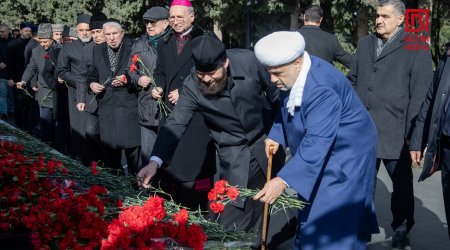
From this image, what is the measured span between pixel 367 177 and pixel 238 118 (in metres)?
1.14

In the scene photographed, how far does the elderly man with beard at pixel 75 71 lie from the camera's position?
8.20 m

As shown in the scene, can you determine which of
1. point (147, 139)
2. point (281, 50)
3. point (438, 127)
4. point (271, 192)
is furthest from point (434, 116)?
point (147, 139)

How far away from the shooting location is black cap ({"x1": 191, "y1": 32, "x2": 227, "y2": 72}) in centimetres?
417

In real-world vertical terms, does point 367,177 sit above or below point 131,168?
above

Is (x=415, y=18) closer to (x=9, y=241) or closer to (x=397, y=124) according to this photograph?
(x=397, y=124)

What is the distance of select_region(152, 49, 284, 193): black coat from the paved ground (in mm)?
1558

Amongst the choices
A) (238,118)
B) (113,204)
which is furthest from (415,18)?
(113,204)

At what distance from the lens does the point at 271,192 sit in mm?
3299

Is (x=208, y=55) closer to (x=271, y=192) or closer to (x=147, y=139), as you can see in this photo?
(x=271, y=192)

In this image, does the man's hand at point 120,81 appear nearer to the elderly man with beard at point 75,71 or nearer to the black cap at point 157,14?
the black cap at point 157,14

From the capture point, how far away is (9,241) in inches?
124

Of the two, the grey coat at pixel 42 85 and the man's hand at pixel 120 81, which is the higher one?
the man's hand at pixel 120 81

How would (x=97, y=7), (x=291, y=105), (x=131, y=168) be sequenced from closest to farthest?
(x=291, y=105), (x=131, y=168), (x=97, y=7)

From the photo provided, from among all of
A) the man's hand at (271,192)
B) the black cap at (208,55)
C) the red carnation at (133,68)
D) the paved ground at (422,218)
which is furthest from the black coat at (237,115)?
the red carnation at (133,68)
